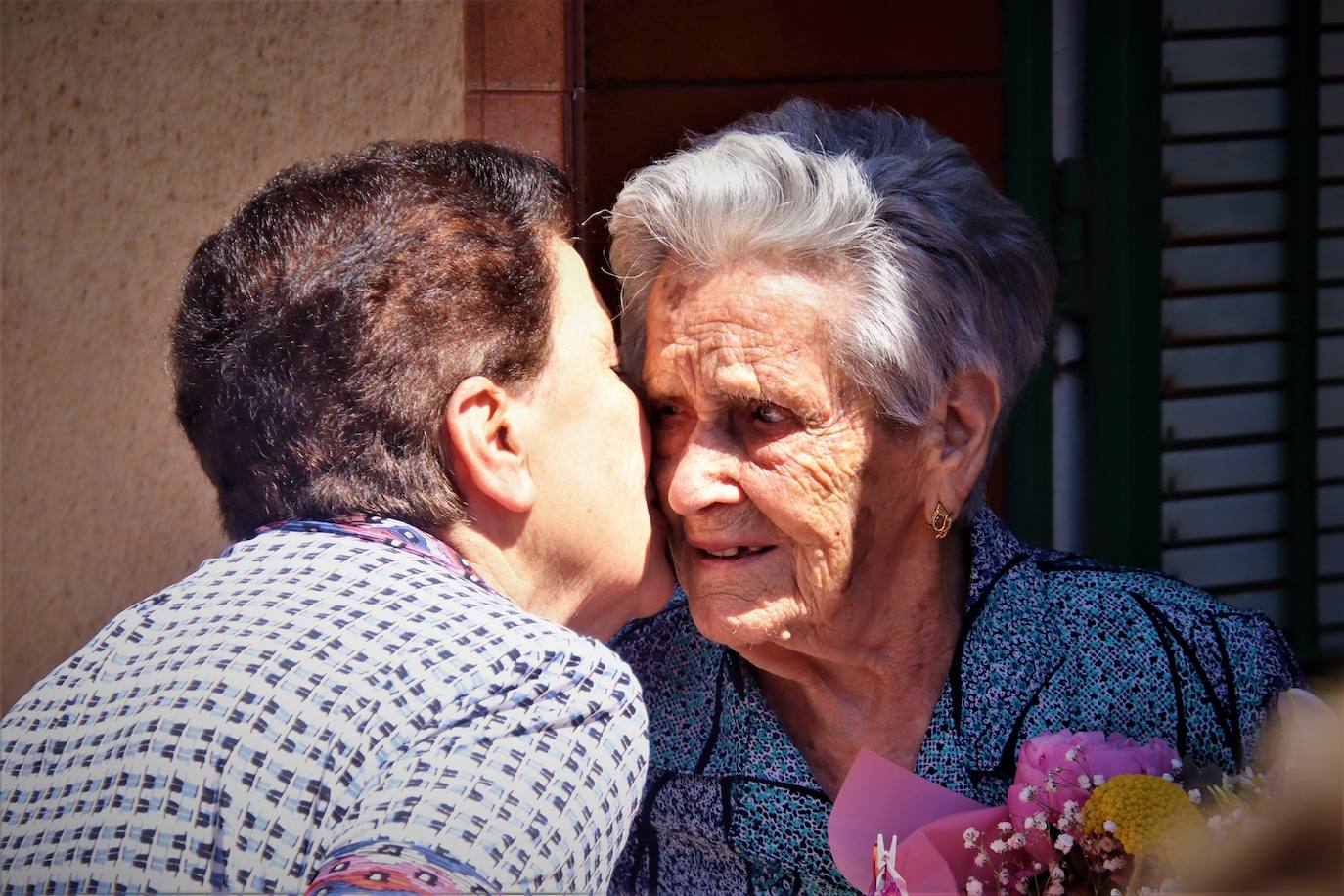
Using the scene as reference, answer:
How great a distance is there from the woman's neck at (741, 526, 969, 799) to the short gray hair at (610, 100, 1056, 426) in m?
0.36

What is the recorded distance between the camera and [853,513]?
2184 mm

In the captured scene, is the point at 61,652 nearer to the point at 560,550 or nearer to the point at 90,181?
the point at 90,181

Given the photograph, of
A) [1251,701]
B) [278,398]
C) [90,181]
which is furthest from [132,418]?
[1251,701]

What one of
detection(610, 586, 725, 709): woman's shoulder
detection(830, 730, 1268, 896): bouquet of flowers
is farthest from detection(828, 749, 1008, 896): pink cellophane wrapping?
detection(610, 586, 725, 709): woman's shoulder

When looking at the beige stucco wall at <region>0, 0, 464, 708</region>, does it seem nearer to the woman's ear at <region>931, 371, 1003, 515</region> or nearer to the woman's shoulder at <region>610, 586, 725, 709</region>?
the woman's shoulder at <region>610, 586, 725, 709</region>

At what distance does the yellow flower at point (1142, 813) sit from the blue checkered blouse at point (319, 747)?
0.58 metres

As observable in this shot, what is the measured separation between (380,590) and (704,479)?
2.52 ft

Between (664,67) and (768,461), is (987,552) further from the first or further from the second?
(664,67)

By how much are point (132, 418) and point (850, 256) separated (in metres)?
1.93

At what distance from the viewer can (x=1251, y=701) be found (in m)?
2.14

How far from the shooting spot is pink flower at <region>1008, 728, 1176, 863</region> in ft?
5.58

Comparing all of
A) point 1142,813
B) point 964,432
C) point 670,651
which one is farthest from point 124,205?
point 1142,813

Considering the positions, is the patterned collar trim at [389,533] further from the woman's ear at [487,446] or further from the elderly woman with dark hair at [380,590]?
the woman's ear at [487,446]

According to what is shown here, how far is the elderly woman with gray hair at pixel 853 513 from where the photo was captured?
6.94ft
